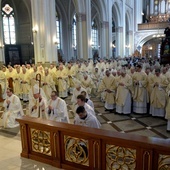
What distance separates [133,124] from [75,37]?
24.6 meters

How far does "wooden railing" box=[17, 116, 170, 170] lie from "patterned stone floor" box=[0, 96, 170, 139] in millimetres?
2548

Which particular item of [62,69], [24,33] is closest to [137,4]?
[24,33]

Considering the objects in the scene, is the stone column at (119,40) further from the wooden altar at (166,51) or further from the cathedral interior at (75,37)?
the wooden altar at (166,51)

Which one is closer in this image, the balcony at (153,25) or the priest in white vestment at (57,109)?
the priest in white vestment at (57,109)

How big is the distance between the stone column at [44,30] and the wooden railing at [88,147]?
10.6 metres

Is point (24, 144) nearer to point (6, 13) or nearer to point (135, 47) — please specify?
point (6, 13)

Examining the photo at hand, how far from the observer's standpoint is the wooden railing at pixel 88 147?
3346 millimetres

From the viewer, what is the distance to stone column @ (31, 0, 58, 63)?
14.3 metres

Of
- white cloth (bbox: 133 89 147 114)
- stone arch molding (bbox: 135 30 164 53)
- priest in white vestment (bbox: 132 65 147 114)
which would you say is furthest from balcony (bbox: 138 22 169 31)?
white cloth (bbox: 133 89 147 114)

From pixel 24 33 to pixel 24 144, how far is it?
74.3ft

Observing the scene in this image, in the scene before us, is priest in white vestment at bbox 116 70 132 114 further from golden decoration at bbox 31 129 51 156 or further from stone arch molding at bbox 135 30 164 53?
stone arch molding at bbox 135 30 164 53

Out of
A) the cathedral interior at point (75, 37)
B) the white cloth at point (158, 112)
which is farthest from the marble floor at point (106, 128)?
the white cloth at point (158, 112)

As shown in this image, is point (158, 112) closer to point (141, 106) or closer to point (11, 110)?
point (141, 106)

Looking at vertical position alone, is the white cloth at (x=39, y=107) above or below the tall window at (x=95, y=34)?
below
